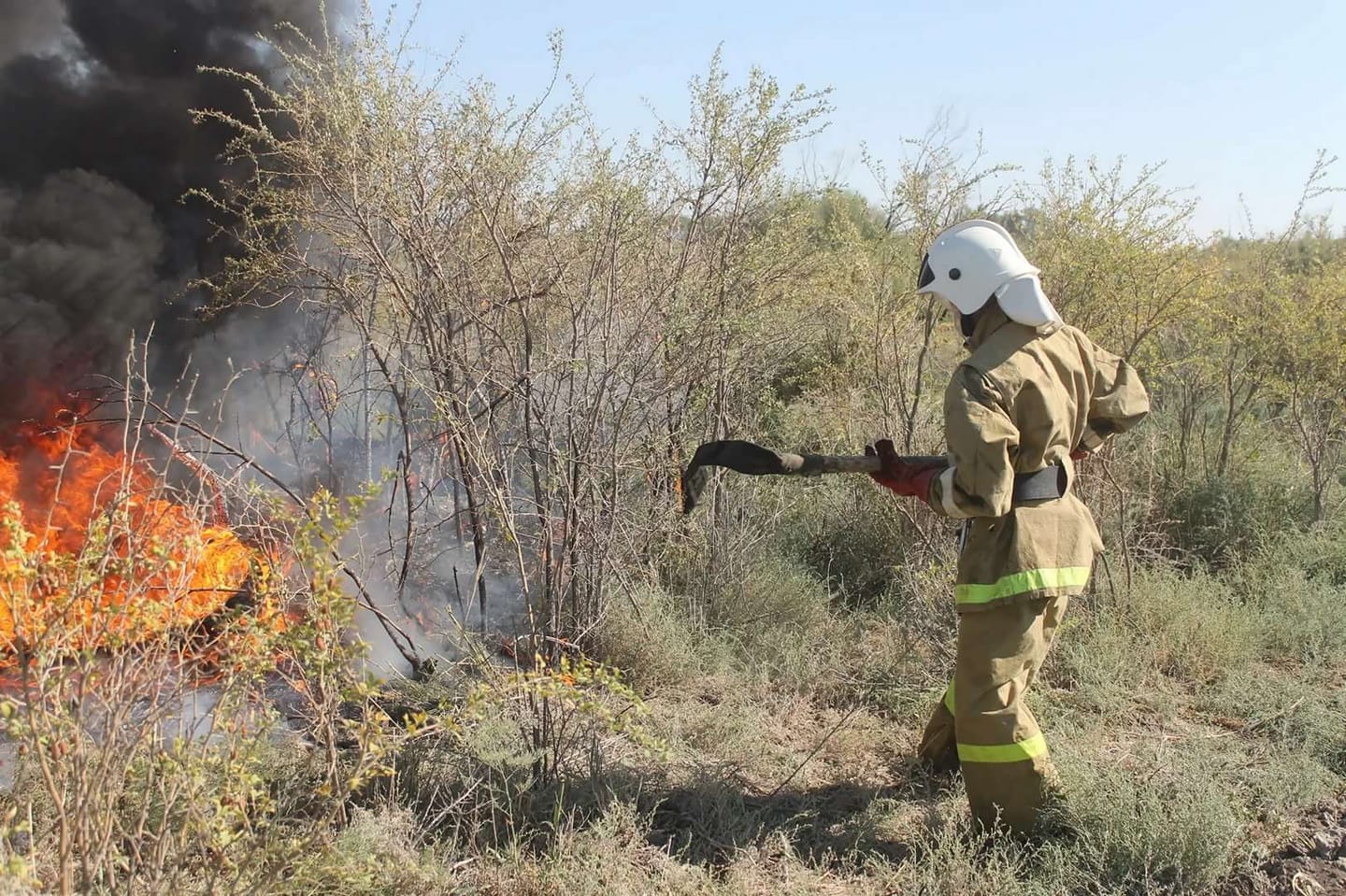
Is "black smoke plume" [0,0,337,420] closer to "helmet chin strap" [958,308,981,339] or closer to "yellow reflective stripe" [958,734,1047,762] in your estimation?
"helmet chin strap" [958,308,981,339]

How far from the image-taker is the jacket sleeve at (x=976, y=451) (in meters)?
2.80

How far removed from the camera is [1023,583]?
2.97 metres

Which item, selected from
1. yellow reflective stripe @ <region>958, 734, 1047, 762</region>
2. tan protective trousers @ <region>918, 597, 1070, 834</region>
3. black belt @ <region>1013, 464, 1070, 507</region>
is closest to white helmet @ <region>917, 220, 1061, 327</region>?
black belt @ <region>1013, 464, 1070, 507</region>

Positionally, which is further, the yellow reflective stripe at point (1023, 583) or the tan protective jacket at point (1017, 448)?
the yellow reflective stripe at point (1023, 583)

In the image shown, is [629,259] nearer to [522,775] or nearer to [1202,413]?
[522,775]

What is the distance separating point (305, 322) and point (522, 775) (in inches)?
142

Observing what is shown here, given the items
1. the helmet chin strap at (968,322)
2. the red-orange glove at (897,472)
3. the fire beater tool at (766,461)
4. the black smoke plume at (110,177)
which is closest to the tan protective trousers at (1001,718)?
the red-orange glove at (897,472)

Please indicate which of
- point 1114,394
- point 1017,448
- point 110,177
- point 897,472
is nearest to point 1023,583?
point 1017,448

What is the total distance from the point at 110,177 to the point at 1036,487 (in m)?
5.44

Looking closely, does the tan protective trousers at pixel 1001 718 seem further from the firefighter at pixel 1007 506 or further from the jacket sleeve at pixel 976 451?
the jacket sleeve at pixel 976 451

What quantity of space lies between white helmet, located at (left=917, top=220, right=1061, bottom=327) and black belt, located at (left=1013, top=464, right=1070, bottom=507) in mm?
491

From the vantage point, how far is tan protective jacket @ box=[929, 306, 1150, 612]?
2.83 metres

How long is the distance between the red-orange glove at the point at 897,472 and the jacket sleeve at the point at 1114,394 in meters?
0.66

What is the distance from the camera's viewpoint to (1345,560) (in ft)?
18.1
